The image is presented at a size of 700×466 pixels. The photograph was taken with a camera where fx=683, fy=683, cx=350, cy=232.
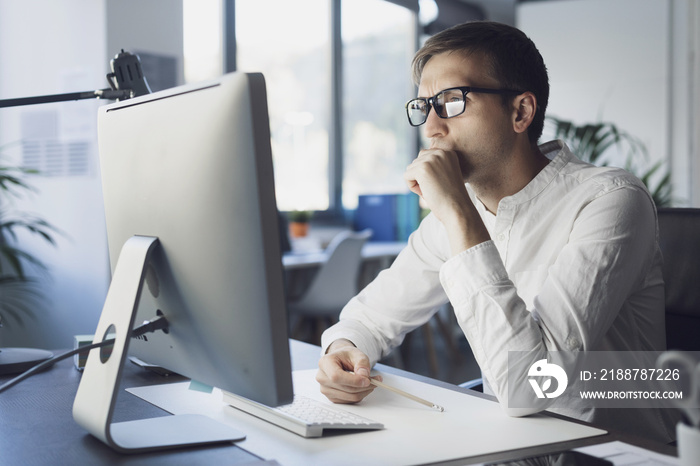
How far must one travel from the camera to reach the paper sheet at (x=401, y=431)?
822mm

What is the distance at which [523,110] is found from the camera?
138 cm

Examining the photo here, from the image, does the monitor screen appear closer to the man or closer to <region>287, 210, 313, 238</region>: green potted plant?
the man

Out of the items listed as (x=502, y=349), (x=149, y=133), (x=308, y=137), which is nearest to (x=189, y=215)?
(x=149, y=133)

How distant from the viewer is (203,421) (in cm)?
94

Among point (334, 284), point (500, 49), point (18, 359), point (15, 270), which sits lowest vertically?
point (334, 284)

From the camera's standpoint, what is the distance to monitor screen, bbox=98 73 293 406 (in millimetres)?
690

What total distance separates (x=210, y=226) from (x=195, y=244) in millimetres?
43

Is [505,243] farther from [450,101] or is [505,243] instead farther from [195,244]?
[195,244]

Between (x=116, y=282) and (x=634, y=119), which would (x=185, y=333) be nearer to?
(x=116, y=282)

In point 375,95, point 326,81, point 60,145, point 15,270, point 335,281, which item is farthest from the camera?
point 375,95

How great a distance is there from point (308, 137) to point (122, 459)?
4.43 m

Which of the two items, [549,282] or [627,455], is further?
[549,282]

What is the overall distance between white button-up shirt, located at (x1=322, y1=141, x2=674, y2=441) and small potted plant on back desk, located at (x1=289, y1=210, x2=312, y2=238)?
3134mm

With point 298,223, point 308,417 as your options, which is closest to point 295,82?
point 298,223
